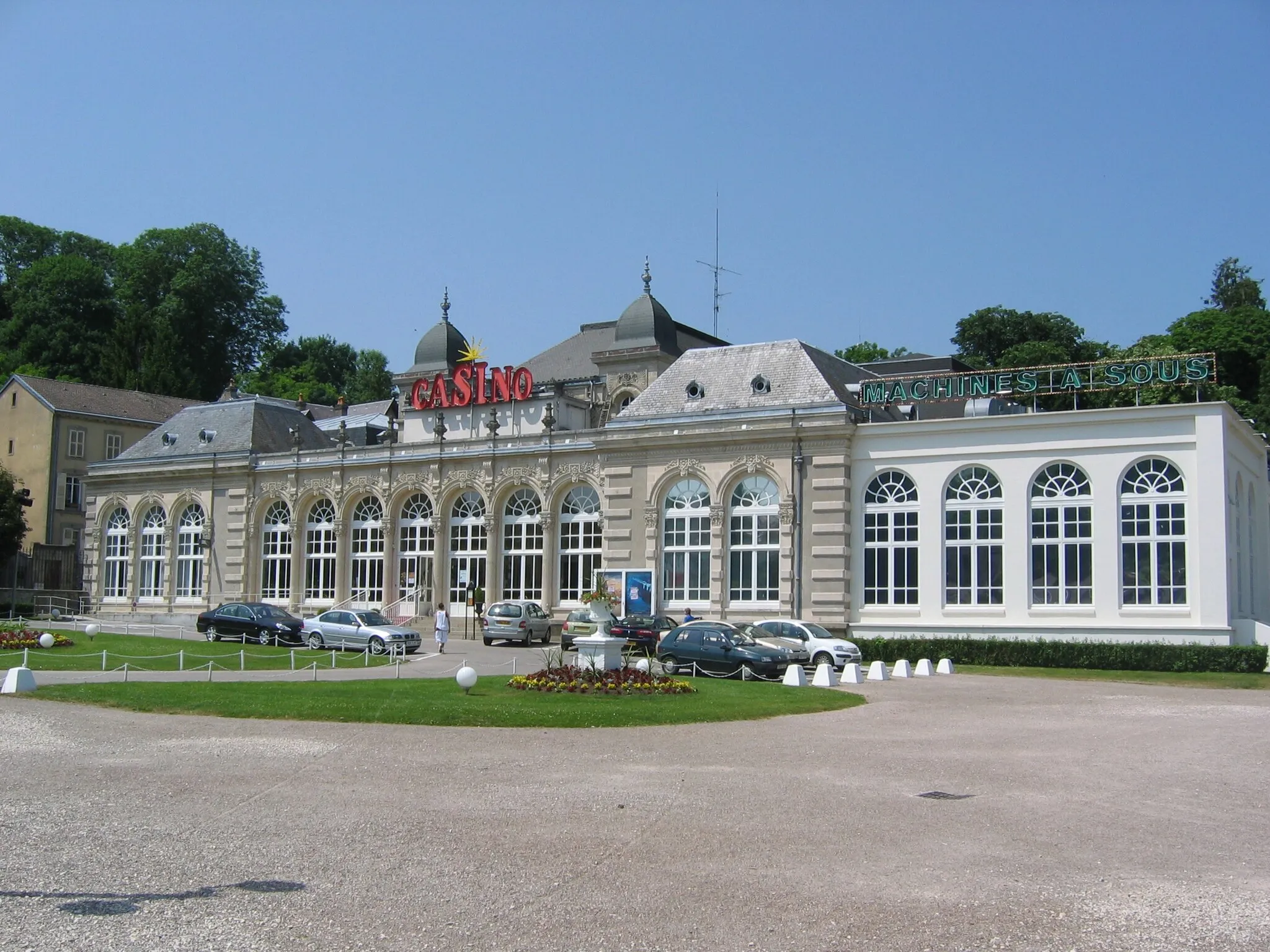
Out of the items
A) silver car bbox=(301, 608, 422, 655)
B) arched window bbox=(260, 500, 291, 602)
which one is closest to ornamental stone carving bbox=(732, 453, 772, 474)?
silver car bbox=(301, 608, 422, 655)

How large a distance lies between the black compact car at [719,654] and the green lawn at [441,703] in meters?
3.70

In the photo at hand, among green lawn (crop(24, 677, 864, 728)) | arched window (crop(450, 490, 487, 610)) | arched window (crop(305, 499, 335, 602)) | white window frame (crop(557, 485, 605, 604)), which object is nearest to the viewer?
green lawn (crop(24, 677, 864, 728))

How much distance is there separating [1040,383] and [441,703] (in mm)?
30933

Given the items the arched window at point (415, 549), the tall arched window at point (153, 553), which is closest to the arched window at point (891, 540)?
the arched window at point (415, 549)

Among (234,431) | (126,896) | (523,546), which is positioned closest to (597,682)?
(126,896)

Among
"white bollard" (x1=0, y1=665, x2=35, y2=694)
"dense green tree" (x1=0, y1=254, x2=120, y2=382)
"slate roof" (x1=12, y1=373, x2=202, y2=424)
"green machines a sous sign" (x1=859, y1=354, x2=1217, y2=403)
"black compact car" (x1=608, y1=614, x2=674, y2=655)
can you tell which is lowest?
"white bollard" (x1=0, y1=665, x2=35, y2=694)

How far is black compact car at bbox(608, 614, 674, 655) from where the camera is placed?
39.5 m

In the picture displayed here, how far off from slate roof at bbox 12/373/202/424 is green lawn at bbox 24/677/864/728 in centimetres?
5064

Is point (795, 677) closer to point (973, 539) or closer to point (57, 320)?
point (973, 539)

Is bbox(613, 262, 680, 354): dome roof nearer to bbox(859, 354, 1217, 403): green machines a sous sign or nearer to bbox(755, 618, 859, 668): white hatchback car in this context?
bbox(859, 354, 1217, 403): green machines a sous sign

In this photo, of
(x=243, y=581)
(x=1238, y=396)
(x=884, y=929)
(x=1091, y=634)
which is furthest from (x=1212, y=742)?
(x=1238, y=396)

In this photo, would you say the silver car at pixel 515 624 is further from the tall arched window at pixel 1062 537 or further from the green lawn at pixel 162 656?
the tall arched window at pixel 1062 537

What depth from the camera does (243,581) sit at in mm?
59438

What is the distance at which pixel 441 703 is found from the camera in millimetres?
23703
